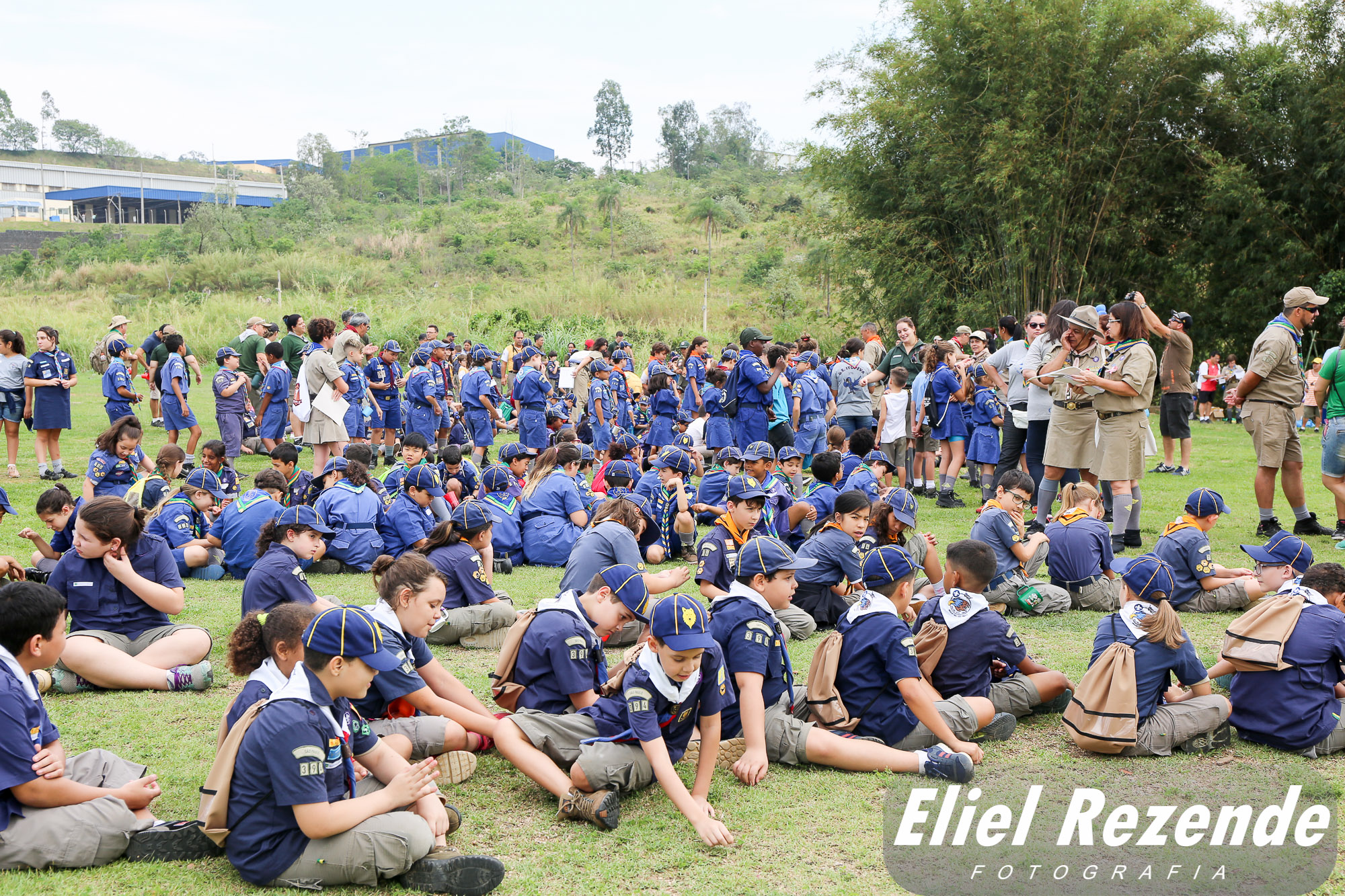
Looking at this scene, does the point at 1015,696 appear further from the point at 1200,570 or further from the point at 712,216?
the point at 712,216

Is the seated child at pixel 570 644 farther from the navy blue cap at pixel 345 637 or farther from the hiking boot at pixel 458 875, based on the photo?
the navy blue cap at pixel 345 637

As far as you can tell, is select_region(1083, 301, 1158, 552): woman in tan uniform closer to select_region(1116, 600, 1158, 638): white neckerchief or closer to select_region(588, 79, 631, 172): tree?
select_region(1116, 600, 1158, 638): white neckerchief

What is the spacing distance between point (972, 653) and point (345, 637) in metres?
2.84

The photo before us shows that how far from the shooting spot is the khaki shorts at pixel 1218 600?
6199mm

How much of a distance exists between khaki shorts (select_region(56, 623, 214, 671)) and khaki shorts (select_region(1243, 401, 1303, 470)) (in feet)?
26.4

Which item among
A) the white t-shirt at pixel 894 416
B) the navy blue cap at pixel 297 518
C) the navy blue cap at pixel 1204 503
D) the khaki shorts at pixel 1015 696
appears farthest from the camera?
the white t-shirt at pixel 894 416

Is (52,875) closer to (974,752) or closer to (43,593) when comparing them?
(43,593)

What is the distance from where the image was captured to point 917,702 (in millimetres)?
4020

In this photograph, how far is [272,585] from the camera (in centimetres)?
491

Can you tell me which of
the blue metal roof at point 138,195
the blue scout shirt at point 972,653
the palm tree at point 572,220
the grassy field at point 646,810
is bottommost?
the grassy field at point 646,810

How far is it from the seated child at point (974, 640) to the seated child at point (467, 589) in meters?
2.50

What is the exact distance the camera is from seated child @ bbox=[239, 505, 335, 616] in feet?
16.1

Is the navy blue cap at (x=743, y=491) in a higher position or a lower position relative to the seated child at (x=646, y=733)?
higher

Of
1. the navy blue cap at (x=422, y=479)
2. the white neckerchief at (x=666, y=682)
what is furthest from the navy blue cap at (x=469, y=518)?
the white neckerchief at (x=666, y=682)
